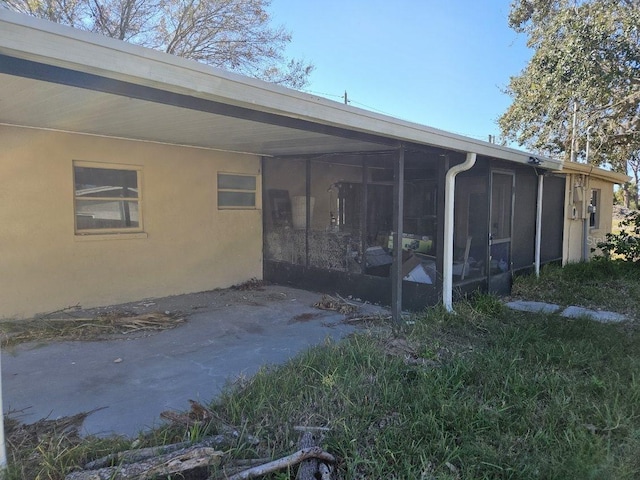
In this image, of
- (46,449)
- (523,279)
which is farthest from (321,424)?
(523,279)

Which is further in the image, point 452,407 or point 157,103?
point 157,103

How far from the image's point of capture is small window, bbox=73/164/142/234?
5555 mm

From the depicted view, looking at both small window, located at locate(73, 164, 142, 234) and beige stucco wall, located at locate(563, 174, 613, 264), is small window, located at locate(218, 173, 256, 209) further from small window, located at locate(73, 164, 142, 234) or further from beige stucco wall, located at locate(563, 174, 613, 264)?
beige stucco wall, located at locate(563, 174, 613, 264)

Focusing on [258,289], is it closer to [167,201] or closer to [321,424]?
[167,201]

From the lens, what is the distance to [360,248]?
6406mm

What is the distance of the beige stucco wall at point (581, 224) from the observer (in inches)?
357

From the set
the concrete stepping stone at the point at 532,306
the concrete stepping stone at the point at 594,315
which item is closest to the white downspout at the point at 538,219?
the concrete stepping stone at the point at 532,306

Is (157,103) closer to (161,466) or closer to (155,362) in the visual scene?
(155,362)

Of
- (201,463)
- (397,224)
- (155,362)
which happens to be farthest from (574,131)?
(201,463)

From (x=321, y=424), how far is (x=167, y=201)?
4706mm

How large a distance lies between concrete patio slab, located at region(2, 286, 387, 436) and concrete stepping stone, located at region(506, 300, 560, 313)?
2002mm

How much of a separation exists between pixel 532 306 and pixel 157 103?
5619 millimetres

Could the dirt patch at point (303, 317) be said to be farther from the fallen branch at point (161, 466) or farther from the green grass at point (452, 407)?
the fallen branch at point (161, 466)

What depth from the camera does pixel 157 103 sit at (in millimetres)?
3375
